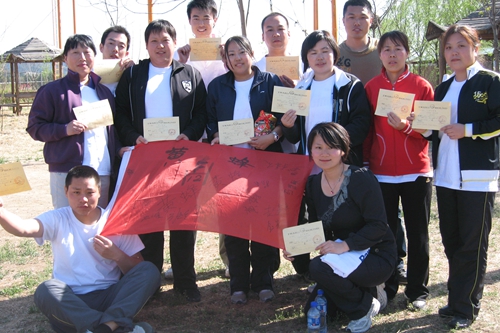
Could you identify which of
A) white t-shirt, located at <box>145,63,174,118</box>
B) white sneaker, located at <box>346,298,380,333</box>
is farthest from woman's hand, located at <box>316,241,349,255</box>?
white t-shirt, located at <box>145,63,174,118</box>

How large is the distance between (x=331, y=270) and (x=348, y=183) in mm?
691

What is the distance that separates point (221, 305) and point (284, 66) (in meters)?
2.39

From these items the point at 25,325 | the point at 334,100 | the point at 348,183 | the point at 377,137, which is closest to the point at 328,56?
the point at 334,100

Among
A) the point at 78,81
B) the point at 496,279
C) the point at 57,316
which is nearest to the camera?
the point at 57,316

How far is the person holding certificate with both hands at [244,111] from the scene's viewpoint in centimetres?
460

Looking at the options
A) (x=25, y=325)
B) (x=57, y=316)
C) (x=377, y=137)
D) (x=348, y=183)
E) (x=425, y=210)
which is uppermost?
(x=377, y=137)

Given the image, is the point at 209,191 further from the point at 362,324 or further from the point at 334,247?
the point at 362,324

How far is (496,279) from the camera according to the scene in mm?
5168

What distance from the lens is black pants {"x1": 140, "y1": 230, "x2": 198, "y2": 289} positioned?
480 cm

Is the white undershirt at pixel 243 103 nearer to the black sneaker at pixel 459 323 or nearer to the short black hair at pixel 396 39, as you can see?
the short black hair at pixel 396 39

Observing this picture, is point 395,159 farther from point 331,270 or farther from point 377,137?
point 331,270

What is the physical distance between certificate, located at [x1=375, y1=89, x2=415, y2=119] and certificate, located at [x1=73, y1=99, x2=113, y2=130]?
2.29 metres

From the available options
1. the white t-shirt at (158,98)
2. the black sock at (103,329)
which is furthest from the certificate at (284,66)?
the black sock at (103,329)

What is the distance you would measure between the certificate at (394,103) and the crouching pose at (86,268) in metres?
2.28
